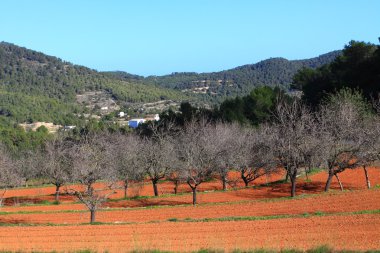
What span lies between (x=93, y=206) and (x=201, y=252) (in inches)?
593

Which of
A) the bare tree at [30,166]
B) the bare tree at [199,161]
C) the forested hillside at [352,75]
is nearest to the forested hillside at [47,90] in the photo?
the bare tree at [30,166]

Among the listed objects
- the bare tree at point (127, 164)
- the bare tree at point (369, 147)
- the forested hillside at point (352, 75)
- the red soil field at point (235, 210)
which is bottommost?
the red soil field at point (235, 210)

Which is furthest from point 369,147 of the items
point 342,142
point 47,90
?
point 47,90

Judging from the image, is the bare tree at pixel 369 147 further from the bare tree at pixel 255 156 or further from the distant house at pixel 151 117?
the distant house at pixel 151 117

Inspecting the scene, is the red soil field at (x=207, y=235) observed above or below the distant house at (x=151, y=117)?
below

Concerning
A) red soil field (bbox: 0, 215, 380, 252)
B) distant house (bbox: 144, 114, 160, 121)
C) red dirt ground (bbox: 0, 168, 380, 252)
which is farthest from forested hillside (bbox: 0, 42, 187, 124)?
red soil field (bbox: 0, 215, 380, 252)

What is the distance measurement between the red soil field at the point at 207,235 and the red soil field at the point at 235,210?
13.4 feet

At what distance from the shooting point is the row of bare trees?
39000 millimetres

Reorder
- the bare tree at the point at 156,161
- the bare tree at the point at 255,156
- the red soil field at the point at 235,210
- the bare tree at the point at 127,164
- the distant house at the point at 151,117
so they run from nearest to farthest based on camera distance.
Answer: the red soil field at the point at 235,210 < the bare tree at the point at 255,156 < the bare tree at the point at 156,161 < the bare tree at the point at 127,164 < the distant house at the point at 151,117

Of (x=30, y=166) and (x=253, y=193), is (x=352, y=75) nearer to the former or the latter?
(x=253, y=193)

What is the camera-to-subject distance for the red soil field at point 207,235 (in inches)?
838

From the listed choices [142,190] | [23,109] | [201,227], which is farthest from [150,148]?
[23,109]

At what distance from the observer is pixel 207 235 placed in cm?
2477

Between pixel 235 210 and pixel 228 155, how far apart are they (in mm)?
13242
